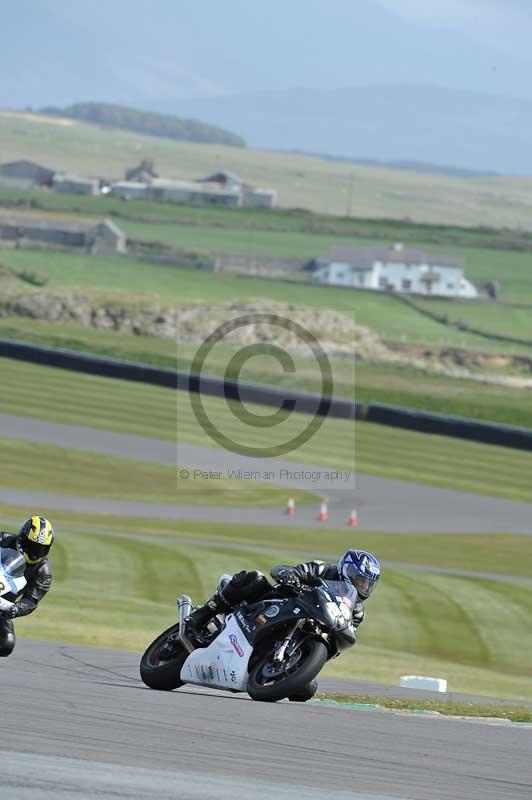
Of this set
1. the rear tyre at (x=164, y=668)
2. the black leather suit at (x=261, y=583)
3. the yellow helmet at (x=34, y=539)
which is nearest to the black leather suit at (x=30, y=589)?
the yellow helmet at (x=34, y=539)

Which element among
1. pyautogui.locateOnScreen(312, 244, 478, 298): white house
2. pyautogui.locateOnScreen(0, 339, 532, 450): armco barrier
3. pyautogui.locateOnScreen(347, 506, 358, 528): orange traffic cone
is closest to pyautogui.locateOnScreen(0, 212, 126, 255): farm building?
pyautogui.locateOnScreen(312, 244, 478, 298): white house

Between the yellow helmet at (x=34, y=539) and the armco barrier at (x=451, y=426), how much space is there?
42.6 meters

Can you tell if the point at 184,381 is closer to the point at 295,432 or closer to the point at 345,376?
the point at 295,432

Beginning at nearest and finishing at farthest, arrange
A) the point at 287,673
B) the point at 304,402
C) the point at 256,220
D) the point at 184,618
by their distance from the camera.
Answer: the point at 287,673 < the point at 184,618 < the point at 304,402 < the point at 256,220

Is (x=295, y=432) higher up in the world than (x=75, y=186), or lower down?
lower down

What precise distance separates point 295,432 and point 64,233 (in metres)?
77.7

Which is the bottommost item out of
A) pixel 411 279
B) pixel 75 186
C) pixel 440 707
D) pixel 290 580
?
pixel 411 279

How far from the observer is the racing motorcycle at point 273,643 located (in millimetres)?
11766

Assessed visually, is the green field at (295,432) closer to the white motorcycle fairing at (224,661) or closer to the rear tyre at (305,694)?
the rear tyre at (305,694)

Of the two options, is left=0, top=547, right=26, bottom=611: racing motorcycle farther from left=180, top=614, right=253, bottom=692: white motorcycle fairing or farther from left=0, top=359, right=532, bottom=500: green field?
left=0, top=359, right=532, bottom=500: green field

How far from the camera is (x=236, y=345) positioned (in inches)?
3374

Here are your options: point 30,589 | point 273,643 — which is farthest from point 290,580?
point 30,589

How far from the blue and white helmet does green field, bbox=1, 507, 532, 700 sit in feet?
22.4

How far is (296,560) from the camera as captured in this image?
31000mm
